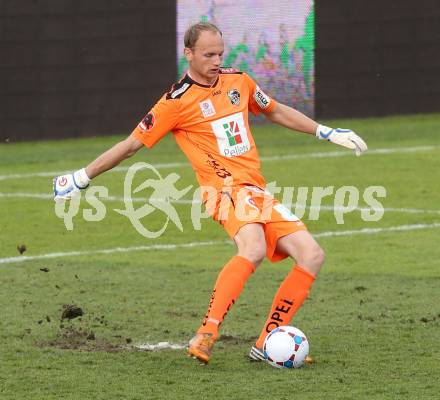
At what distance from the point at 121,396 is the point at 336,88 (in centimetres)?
1731

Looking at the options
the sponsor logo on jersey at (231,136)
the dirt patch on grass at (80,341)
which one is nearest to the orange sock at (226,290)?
the sponsor logo on jersey at (231,136)

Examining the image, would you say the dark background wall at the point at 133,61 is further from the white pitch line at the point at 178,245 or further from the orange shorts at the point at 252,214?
the orange shorts at the point at 252,214

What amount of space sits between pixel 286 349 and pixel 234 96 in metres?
1.62

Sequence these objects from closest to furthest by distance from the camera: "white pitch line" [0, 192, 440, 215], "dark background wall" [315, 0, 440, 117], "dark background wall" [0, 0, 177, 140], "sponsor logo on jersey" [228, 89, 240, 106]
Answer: "sponsor logo on jersey" [228, 89, 240, 106]
"white pitch line" [0, 192, 440, 215]
"dark background wall" [0, 0, 177, 140]
"dark background wall" [315, 0, 440, 117]

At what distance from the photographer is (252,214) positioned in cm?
763

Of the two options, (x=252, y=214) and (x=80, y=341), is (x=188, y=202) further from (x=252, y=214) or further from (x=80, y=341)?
(x=252, y=214)

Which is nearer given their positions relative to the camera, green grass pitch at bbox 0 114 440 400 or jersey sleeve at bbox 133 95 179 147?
green grass pitch at bbox 0 114 440 400

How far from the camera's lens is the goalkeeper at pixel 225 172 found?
7570 millimetres

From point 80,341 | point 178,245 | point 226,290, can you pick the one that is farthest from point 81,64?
point 226,290

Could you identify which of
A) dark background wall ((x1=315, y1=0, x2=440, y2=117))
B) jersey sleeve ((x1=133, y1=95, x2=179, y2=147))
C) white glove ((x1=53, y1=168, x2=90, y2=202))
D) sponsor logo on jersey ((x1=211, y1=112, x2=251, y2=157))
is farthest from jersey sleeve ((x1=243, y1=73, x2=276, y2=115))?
dark background wall ((x1=315, y1=0, x2=440, y2=117))

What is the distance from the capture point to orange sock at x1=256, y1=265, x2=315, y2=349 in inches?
302

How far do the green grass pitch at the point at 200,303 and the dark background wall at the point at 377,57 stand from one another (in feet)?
22.0

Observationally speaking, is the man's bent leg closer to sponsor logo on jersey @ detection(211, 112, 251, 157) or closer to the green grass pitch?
the green grass pitch

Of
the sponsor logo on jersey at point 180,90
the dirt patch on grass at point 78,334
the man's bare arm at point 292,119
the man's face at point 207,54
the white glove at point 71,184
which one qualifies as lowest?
the dirt patch on grass at point 78,334
